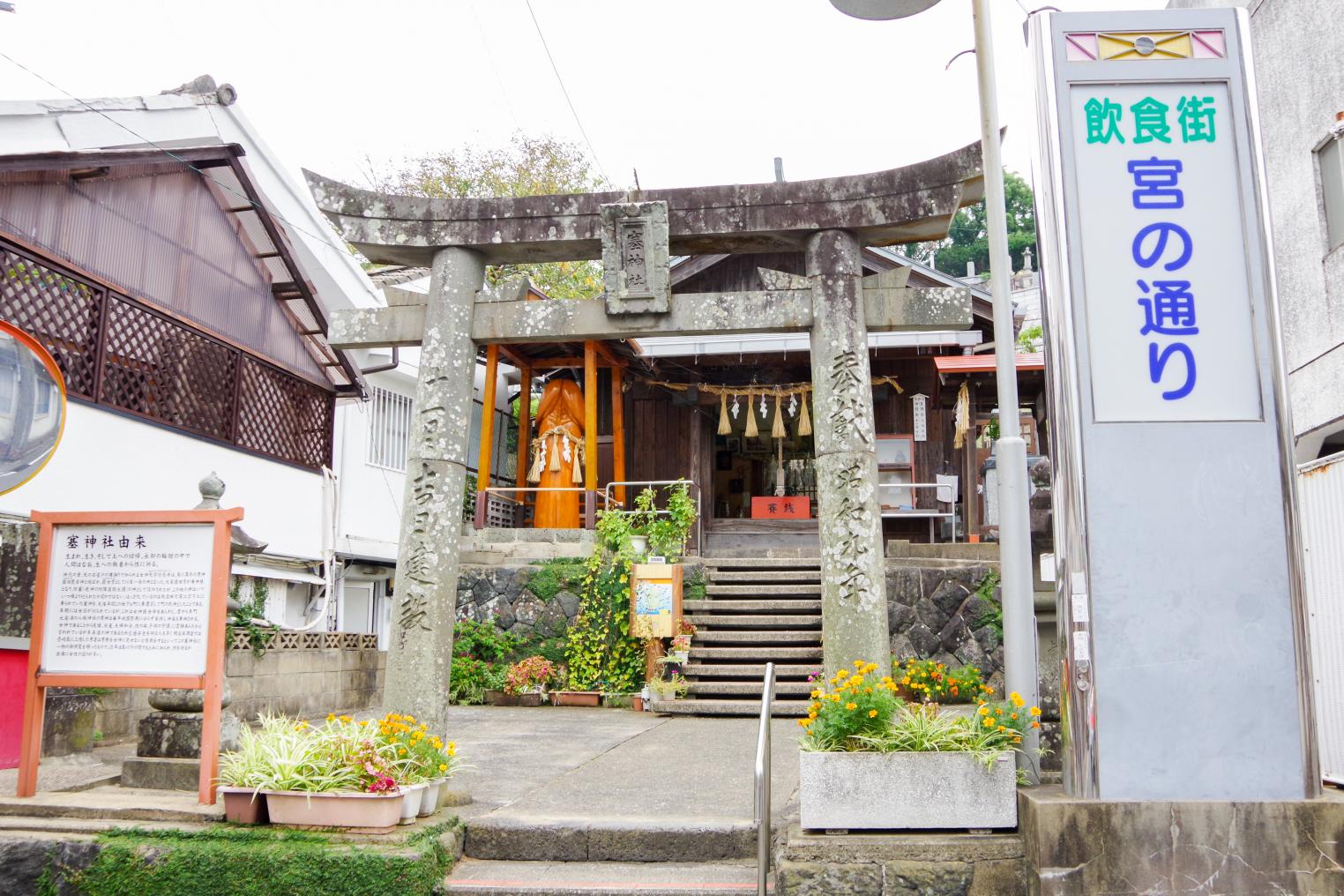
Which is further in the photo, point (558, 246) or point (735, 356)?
point (735, 356)

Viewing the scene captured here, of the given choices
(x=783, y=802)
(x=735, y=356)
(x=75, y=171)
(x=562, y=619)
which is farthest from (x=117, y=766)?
(x=735, y=356)

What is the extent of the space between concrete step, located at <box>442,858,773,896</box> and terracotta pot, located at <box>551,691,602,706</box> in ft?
24.9

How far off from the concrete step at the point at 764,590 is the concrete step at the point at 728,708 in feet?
7.28

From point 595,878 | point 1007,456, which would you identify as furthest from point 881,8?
point 595,878

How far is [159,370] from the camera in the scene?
A: 1105 centimetres

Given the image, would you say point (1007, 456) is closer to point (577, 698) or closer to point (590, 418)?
point (577, 698)

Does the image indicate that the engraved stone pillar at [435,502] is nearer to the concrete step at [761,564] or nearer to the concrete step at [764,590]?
the concrete step at [764,590]

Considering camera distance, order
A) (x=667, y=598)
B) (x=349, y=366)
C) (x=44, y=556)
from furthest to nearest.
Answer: (x=349, y=366)
(x=667, y=598)
(x=44, y=556)

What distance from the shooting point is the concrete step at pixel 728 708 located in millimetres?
11680

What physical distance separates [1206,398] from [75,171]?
1060 centimetres

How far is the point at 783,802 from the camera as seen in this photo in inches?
262

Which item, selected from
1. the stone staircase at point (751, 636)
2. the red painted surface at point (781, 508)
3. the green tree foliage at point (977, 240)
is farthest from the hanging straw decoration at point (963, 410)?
the green tree foliage at point (977, 240)

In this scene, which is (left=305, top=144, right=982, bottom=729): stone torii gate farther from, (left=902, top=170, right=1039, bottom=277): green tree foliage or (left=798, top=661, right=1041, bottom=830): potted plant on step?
(left=902, top=170, right=1039, bottom=277): green tree foliage

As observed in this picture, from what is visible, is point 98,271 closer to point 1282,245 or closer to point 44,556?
point 44,556
